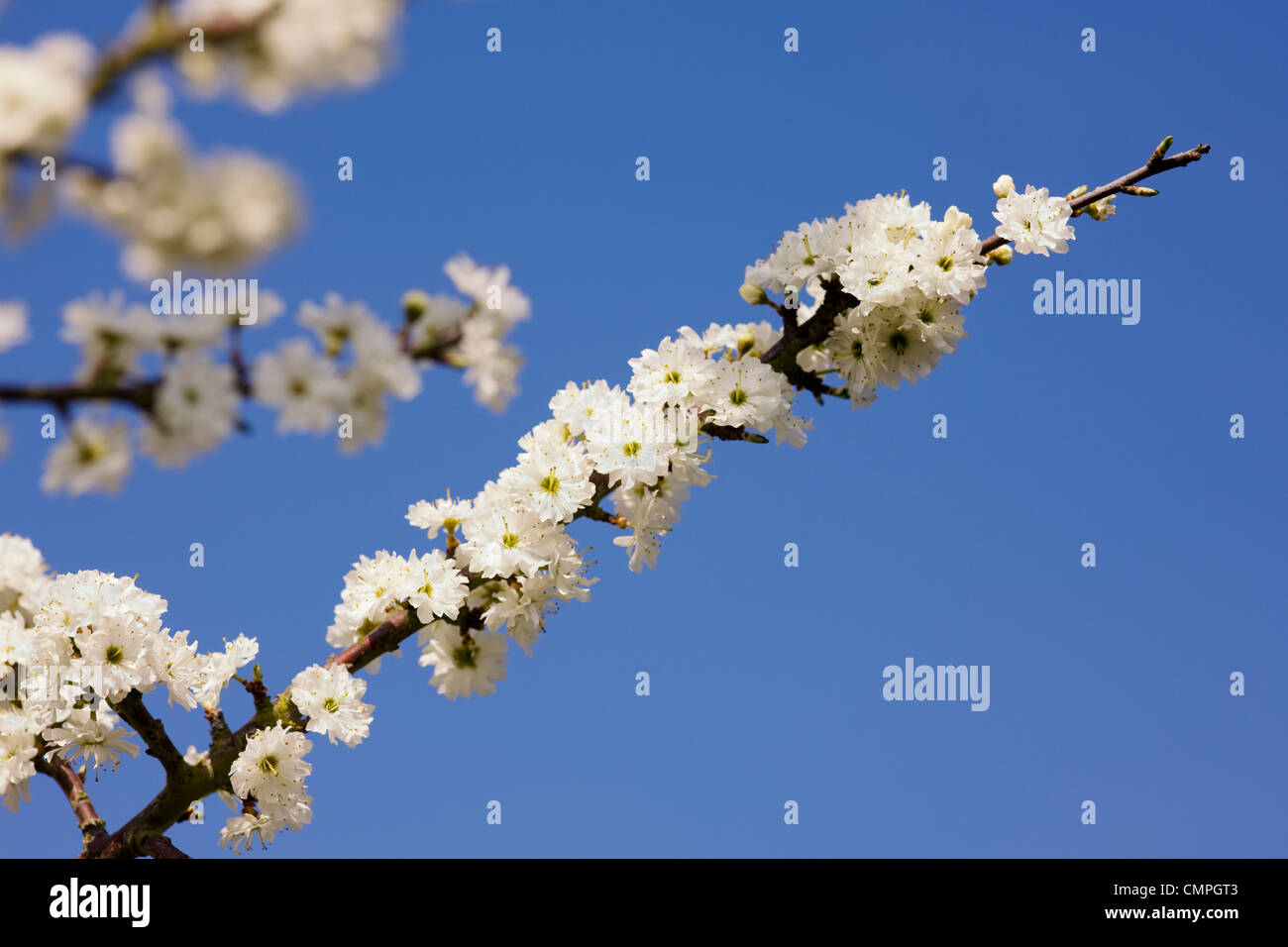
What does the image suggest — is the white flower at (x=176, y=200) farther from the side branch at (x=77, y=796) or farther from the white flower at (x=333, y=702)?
the side branch at (x=77, y=796)

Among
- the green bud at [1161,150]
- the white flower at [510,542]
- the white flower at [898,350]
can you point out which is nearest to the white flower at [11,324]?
the white flower at [510,542]

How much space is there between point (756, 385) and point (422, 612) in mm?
1558

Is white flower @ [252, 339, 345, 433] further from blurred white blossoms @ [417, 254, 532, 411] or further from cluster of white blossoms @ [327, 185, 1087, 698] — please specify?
cluster of white blossoms @ [327, 185, 1087, 698]

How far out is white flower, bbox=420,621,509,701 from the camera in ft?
14.4

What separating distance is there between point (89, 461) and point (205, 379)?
0.30 m

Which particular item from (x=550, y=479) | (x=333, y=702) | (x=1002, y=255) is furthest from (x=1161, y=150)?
(x=333, y=702)

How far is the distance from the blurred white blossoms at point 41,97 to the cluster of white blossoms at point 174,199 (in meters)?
0.08

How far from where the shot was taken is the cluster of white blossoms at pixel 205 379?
2.20 m

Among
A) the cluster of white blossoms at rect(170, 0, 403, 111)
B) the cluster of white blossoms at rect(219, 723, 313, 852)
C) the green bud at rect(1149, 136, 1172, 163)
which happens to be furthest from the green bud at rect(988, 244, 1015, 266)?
the cluster of white blossoms at rect(219, 723, 313, 852)
